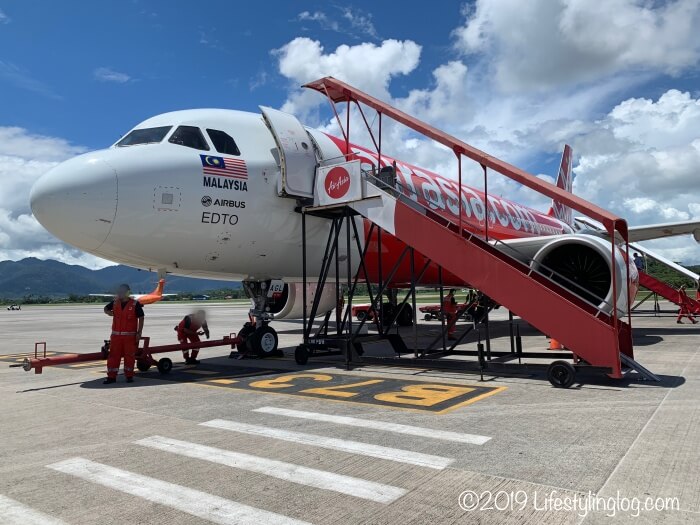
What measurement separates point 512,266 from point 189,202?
16.9 ft

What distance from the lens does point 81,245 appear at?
25.8 ft

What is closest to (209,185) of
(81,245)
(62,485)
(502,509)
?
(81,245)

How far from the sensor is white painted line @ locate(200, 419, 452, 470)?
4.07 meters

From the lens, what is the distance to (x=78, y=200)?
7.33 meters

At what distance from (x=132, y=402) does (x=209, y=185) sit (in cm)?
356

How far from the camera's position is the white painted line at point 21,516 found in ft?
10.3

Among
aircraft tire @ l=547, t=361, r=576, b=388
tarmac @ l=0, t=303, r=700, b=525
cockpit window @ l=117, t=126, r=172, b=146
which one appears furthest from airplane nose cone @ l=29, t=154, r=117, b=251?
aircraft tire @ l=547, t=361, r=576, b=388

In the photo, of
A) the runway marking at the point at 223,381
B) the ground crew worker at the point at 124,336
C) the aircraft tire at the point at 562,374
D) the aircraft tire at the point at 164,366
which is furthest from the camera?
the aircraft tire at the point at 164,366

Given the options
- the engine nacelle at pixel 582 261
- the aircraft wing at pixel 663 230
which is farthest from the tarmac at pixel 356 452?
the aircraft wing at pixel 663 230

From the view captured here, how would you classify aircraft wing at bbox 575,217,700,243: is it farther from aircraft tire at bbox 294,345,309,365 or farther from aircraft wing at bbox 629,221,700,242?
aircraft tire at bbox 294,345,309,365

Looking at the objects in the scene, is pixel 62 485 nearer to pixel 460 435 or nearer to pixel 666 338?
pixel 460 435

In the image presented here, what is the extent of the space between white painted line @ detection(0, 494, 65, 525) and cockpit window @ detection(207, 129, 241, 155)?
6.47 metres

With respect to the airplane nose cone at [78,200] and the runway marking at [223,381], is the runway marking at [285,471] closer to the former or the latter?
the runway marking at [223,381]

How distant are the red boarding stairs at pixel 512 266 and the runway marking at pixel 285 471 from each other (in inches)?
184
